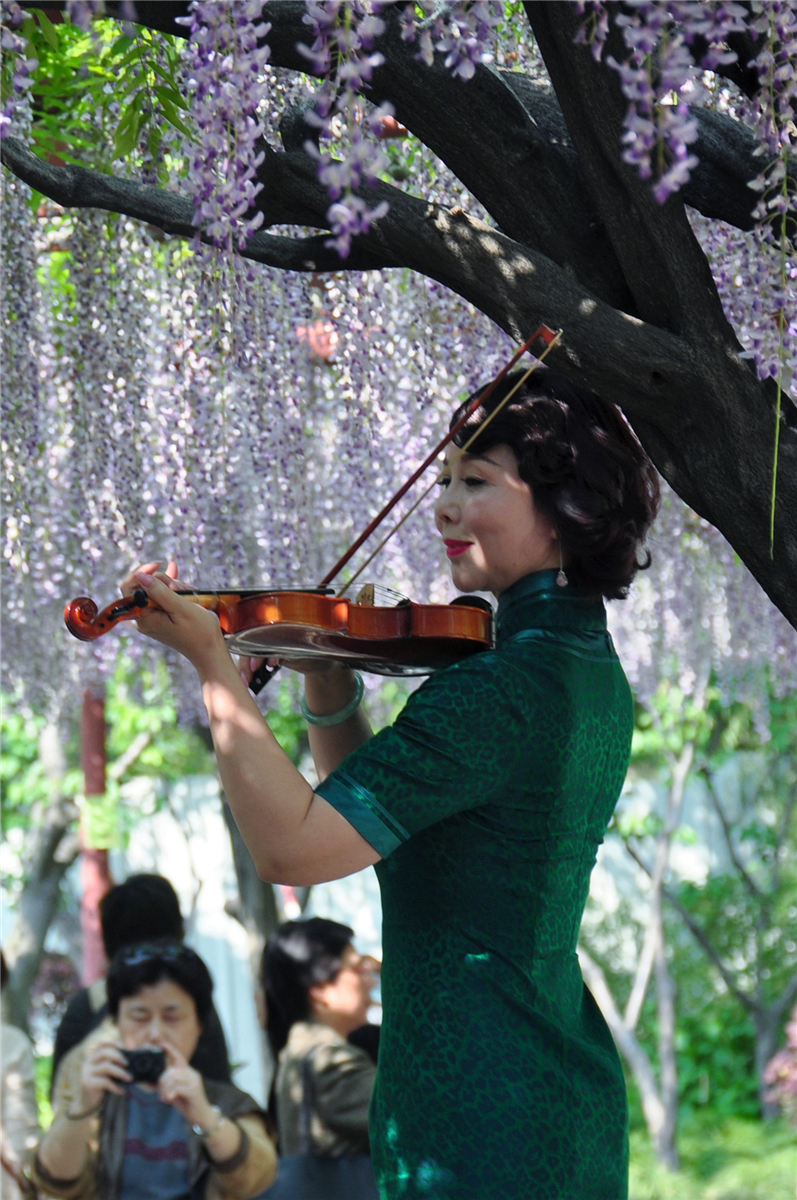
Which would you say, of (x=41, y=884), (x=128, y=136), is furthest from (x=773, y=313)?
(x=41, y=884)

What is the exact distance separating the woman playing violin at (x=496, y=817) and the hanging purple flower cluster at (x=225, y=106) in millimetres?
435

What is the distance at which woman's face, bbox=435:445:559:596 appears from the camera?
170 centimetres

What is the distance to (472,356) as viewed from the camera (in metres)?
3.71

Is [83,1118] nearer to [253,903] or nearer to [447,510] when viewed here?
[447,510]

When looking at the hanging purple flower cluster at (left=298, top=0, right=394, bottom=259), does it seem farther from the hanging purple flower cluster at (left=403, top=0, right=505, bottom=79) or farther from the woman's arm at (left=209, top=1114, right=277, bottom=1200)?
the woman's arm at (left=209, top=1114, right=277, bottom=1200)

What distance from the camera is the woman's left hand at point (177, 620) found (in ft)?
4.85

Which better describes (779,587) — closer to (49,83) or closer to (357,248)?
(357,248)

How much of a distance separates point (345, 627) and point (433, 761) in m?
0.36

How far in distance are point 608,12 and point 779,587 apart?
69cm

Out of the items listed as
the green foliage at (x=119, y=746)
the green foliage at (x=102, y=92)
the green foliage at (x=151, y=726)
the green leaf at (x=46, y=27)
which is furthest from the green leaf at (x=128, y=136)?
the green foliage at (x=119, y=746)

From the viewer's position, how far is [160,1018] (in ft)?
11.2

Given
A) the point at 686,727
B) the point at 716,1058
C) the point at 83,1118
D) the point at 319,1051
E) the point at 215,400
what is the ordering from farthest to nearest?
the point at 716,1058
the point at 686,727
the point at 215,400
the point at 319,1051
the point at 83,1118

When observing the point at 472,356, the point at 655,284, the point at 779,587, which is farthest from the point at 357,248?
the point at 472,356

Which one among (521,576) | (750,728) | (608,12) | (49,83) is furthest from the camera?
(750,728)
